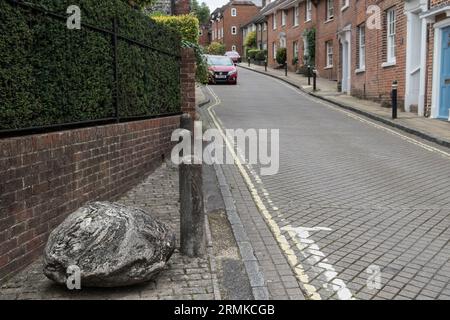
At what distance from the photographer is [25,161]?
4727 millimetres

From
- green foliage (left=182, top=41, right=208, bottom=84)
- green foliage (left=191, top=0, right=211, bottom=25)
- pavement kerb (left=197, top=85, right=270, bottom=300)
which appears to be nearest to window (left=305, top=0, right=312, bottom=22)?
green foliage (left=182, top=41, right=208, bottom=84)

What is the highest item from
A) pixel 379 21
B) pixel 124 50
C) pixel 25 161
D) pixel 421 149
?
pixel 379 21

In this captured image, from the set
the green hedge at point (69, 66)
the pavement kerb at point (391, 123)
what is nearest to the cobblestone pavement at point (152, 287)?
the green hedge at point (69, 66)

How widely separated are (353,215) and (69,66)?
392 centimetres

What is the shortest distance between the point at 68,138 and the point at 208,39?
9343 cm

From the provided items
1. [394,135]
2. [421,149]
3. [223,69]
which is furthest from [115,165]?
[223,69]

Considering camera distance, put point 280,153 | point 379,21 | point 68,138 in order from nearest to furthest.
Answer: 1. point 68,138
2. point 280,153
3. point 379,21

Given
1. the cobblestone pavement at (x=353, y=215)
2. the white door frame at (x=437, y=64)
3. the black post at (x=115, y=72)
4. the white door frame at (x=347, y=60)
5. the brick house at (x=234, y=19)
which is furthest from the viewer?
the brick house at (x=234, y=19)

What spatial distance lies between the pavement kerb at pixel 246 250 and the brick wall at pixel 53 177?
1569 mm

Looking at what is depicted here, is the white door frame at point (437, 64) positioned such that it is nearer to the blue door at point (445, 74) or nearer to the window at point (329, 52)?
the blue door at point (445, 74)

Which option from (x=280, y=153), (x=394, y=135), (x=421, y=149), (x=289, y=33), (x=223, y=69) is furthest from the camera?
(x=289, y=33)

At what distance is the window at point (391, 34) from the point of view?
19.9 meters

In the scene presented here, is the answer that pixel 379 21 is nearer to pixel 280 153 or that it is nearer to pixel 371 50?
pixel 371 50

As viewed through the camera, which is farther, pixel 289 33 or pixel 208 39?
pixel 208 39
